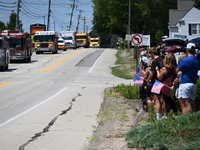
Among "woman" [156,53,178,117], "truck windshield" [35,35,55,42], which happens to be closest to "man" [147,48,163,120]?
"woman" [156,53,178,117]

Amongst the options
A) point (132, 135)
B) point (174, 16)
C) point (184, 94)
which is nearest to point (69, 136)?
point (132, 135)

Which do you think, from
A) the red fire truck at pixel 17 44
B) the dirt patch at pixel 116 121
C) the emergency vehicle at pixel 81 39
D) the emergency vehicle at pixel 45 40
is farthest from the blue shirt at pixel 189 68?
the emergency vehicle at pixel 81 39

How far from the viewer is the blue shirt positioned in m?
9.45

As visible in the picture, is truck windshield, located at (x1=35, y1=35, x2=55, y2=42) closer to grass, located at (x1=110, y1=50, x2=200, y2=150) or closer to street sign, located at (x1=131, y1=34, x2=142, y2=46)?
street sign, located at (x1=131, y1=34, x2=142, y2=46)

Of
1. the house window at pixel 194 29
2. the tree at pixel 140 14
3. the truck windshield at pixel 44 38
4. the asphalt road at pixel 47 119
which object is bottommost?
the asphalt road at pixel 47 119

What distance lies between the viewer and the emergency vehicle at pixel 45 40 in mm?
56688

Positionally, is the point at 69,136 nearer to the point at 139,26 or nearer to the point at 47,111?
the point at 47,111

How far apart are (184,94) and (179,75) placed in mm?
419

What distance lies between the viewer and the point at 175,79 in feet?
32.7

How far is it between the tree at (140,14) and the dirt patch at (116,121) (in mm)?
70642

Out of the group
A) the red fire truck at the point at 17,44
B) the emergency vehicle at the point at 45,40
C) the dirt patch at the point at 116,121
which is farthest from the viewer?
the emergency vehicle at the point at 45,40

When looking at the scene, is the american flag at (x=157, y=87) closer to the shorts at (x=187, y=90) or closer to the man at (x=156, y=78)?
the man at (x=156, y=78)

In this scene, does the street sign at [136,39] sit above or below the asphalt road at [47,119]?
above

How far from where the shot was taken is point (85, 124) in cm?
1119
